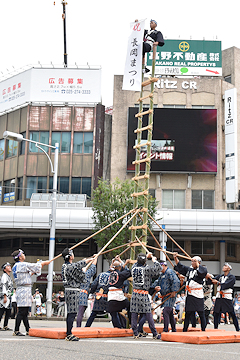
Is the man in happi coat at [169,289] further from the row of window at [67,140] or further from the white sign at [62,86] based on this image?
the white sign at [62,86]

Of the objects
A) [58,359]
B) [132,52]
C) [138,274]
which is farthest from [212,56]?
[58,359]

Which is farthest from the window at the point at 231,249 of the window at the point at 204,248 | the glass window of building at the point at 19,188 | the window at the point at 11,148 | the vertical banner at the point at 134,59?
the vertical banner at the point at 134,59

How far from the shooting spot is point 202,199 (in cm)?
3744

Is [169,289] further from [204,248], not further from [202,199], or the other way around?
[202,199]

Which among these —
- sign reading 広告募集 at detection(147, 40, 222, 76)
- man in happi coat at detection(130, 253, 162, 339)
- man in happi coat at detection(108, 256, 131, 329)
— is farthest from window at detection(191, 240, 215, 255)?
man in happi coat at detection(130, 253, 162, 339)

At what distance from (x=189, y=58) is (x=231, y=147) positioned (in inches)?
344

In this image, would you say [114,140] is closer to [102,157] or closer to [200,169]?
[102,157]

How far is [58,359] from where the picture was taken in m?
6.27

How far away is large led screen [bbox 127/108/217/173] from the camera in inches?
1432

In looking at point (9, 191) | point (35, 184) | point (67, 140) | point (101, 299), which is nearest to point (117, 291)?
point (101, 299)

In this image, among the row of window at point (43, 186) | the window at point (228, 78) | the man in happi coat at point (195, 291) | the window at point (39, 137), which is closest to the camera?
the man in happi coat at point (195, 291)

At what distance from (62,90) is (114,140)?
5792mm

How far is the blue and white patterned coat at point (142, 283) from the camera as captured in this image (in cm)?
1006

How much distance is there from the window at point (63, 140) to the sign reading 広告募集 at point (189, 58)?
29.5 ft
